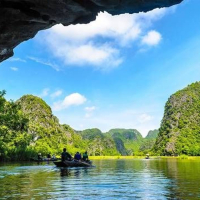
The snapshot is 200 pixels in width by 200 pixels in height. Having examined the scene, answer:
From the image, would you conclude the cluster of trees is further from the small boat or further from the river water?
the river water

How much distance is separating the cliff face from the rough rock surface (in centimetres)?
12623

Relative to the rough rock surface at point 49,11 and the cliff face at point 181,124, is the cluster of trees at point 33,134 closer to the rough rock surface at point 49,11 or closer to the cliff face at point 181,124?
the cliff face at point 181,124

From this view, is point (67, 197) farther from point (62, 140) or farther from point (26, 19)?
point (62, 140)

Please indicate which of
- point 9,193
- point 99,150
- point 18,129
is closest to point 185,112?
point 99,150

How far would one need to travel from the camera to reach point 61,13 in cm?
619

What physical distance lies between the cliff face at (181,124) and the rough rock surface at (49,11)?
414 ft

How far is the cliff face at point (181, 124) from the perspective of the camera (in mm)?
138375

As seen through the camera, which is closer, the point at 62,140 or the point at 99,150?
the point at 62,140

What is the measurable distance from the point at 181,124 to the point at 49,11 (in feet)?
506

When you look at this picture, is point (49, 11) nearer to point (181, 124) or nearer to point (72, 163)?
point (72, 163)

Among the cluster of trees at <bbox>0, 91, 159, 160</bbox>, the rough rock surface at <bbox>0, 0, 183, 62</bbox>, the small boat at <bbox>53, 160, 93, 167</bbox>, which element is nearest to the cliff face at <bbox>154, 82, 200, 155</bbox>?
the cluster of trees at <bbox>0, 91, 159, 160</bbox>

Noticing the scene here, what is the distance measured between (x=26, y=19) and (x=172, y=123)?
156607mm

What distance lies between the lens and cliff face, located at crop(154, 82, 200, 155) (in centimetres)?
13838

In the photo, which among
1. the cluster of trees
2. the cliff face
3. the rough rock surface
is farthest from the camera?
the cliff face
